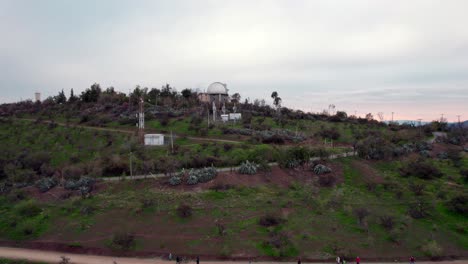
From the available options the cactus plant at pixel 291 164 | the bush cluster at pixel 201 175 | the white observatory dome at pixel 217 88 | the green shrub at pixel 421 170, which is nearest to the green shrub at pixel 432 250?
the green shrub at pixel 421 170

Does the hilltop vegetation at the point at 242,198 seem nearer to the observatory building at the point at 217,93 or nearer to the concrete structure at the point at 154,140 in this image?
the concrete structure at the point at 154,140

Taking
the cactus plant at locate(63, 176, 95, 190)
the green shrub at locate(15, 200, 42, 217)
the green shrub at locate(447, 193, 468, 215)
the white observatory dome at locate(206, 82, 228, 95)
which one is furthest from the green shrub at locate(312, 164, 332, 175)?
the white observatory dome at locate(206, 82, 228, 95)

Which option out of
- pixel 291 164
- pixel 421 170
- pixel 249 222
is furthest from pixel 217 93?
pixel 249 222

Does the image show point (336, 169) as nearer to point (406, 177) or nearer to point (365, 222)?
point (406, 177)

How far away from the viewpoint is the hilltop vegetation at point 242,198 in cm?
2350

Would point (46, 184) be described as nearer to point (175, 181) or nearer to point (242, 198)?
point (175, 181)

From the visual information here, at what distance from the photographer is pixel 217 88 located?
256ft

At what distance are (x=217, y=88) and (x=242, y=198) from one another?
51.7 m

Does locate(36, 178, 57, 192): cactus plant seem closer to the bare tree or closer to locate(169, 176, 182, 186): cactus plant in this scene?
locate(169, 176, 182, 186): cactus plant

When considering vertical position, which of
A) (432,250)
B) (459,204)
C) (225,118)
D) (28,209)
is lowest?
(432,250)

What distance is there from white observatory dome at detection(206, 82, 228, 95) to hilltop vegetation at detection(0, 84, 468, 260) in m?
27.9

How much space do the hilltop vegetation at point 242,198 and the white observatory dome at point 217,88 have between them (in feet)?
91.5

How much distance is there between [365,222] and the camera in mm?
25328

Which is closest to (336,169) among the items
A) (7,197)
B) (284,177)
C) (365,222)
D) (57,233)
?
(284,177)
